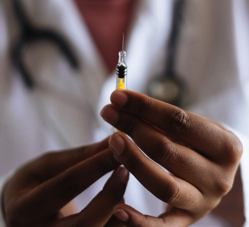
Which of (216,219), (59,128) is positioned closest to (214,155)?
(216,219)

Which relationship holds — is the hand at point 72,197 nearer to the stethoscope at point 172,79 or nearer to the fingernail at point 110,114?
the fingernail at point 110,114

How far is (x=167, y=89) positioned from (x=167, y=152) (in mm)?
338

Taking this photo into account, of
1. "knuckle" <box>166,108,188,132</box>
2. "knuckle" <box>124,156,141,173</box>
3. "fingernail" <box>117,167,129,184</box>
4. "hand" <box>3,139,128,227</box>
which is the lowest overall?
"hand" <box>3,139,128,227</box>

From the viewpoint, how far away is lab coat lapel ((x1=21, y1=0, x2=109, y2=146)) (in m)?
0.62

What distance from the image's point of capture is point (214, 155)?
323mm

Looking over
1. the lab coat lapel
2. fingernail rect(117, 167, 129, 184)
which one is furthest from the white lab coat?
fingernail rect(117, 167, 129, 184)

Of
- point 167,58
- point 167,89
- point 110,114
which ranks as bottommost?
point 110,114

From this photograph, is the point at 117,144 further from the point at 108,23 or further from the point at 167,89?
the point at 108,23

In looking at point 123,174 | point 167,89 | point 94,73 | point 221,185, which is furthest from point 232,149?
point 94,73

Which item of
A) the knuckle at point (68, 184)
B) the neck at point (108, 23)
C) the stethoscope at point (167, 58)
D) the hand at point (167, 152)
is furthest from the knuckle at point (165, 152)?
the neck at point (108, 23)

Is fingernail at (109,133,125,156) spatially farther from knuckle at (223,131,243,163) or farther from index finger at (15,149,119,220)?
knuckle at (223,131,243,163)

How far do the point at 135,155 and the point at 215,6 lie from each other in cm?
56

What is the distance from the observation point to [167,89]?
23.9 inches

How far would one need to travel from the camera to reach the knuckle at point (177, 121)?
0.98ft
